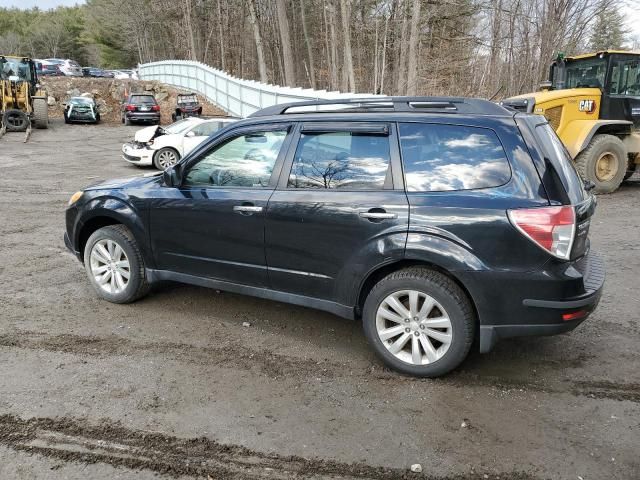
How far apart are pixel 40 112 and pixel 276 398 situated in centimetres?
2451

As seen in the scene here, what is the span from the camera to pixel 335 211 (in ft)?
12.8

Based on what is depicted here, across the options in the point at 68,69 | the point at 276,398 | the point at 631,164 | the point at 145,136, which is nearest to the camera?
the point at 276,398

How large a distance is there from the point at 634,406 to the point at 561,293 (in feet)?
2.80

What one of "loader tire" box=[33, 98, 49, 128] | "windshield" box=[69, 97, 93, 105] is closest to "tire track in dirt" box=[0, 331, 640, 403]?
"loader tire" box=[33, 98, 49, 128]

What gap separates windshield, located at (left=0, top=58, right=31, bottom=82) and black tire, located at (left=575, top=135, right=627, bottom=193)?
73.6 ft

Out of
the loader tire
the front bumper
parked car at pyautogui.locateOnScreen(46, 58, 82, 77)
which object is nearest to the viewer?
the loader tire

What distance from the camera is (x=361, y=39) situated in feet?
106

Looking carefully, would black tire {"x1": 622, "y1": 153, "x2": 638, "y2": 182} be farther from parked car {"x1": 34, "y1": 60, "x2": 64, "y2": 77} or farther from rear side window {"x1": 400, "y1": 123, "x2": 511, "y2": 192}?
parked car {"x1": 34, "y1": 60, "x2": 64, "y2": 77}

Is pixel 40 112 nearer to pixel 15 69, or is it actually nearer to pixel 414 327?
pixel 15 69

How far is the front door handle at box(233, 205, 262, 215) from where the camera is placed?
425 centimetres

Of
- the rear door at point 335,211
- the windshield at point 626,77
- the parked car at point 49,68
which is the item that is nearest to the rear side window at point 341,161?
the rear door at point 335,211

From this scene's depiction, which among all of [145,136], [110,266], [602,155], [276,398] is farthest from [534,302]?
[145,136]

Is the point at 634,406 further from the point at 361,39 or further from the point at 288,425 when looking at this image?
the point at 361,39

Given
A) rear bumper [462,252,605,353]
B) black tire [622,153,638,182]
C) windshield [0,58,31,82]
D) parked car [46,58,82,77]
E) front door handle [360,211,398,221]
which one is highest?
parked car [46,58,82,77]
